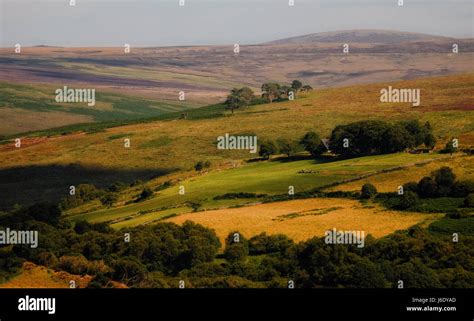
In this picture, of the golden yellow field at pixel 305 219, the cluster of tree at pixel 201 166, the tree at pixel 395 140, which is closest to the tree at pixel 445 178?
the golden yellow field at pixel 305 219

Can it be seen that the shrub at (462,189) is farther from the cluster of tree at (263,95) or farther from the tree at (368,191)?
the cluster of tree at (263,95)

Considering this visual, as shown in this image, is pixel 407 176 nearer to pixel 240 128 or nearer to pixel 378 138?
pixel 378 138

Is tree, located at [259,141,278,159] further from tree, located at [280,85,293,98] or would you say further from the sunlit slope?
tree, located at [280,85,293,98]

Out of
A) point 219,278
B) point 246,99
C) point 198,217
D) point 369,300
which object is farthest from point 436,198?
point 246,99

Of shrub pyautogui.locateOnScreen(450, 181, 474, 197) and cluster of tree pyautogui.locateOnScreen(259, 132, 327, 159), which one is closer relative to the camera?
shrub pyautogui.locateOnScreen(450, 181, 474, 197)

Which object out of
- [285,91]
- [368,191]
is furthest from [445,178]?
[285,91]

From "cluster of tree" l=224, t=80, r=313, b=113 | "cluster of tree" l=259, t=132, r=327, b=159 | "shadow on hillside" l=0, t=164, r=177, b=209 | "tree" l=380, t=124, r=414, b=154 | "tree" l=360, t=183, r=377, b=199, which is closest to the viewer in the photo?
"tree" l=360, t=183, r=377, b=199

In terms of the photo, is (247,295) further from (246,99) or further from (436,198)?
(246,99)

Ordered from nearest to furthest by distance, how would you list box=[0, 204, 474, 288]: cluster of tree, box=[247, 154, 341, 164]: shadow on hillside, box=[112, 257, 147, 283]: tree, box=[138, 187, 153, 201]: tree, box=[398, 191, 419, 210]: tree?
box=[0, 204, 474, 288]: cluster of tree → box=[112, 257, 147, 283]: tree → box=[398, 191, 419, 210]: tree → box=[138, 187, 153, 201]: tree → box=[247, 154, 341, 164]: shadow on hillside

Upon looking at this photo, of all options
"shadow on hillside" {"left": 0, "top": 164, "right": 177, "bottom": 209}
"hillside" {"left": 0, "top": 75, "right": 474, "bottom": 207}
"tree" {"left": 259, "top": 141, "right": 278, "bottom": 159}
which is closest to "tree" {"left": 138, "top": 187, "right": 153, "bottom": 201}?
"shadow on hillside" {"left": 0, "top": 164, "right": 177, "bottom": 209}
